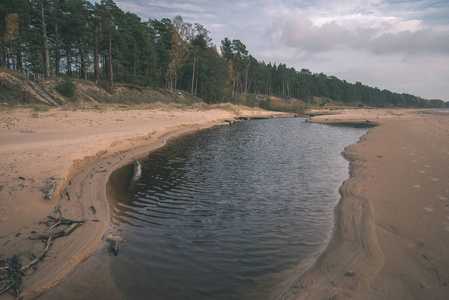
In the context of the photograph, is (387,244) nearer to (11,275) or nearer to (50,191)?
(11,275)

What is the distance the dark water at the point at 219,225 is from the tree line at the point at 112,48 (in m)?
36.8

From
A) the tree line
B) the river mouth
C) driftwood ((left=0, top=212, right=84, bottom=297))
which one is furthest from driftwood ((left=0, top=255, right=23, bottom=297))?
the tree line

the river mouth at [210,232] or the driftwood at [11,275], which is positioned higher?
the driftwood at [11,275]

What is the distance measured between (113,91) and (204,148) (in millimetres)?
30958

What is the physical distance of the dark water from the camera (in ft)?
13.0

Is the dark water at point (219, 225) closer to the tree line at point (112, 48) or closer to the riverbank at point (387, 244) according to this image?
the riverbank at point (387, 244)

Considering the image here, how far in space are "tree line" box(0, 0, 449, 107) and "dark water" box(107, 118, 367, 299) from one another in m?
36.8

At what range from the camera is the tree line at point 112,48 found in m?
36.0

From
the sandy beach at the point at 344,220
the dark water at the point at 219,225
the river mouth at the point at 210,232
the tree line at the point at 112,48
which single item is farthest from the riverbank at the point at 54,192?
the tree line at the point at 112,48

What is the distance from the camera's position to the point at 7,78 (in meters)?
28.0

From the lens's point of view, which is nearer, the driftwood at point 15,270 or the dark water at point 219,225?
the driftwood at point 15,270

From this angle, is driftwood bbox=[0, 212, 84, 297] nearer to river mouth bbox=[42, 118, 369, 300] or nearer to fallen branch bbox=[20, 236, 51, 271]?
fallen branch bbox=[20, 236, 51, 271]

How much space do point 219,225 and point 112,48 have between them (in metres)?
46.2

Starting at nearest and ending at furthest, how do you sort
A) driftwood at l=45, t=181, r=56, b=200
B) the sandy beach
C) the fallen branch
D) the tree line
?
the sandy beach < the fallen branch < driftwood at l=45, t=181, r=56, b=200 < the tree line
